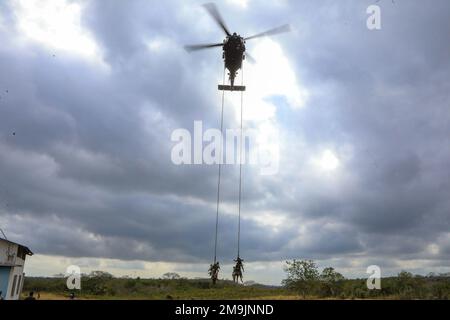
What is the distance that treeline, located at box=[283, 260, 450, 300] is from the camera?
60.6 metres

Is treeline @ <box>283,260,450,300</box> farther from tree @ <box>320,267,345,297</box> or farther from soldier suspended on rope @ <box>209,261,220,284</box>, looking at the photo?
soldier suspended on rope @ <box>209,261,220,284</box>

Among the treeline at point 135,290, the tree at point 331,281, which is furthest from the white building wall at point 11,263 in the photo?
the tree at point 331,281

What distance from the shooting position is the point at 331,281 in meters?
74.1

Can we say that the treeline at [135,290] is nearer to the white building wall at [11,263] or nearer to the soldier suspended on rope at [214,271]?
the white building wall at [11,263]

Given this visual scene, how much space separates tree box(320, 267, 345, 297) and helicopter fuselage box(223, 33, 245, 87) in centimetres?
5366

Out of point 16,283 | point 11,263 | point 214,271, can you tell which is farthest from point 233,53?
point 16,283

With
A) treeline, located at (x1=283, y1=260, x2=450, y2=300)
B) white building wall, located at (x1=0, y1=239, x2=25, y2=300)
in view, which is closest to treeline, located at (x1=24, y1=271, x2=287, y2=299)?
treeline, located at (x1=283, y1=260, x2=450, y2=300)

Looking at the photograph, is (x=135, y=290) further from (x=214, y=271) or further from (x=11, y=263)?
(x=214, y=271)
